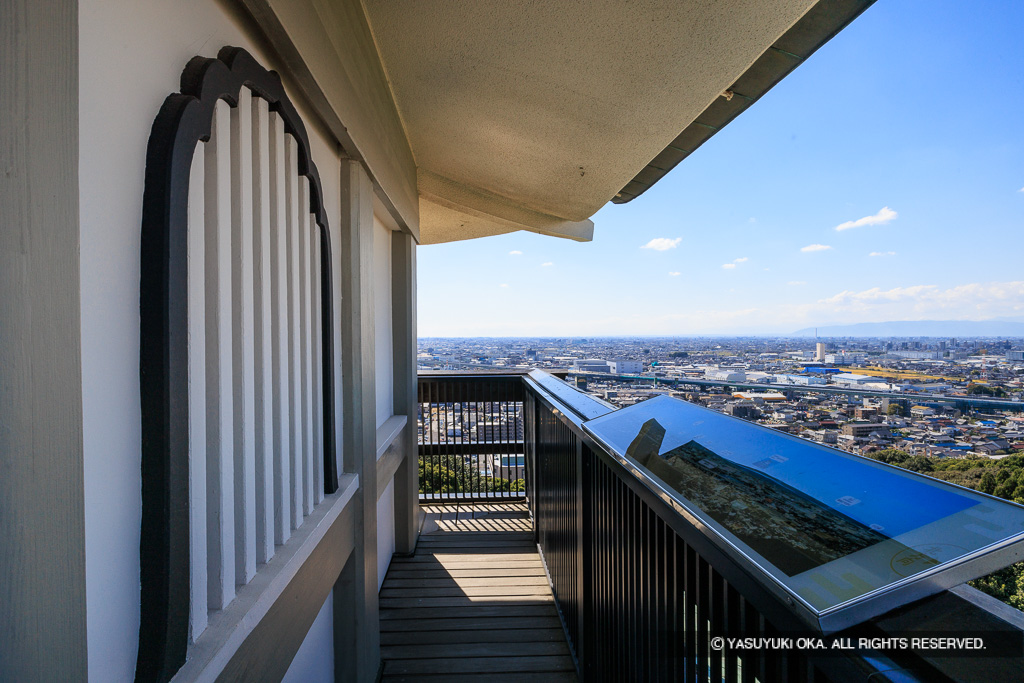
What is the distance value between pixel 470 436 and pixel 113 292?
3.79 m

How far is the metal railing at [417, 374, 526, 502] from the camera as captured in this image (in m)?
4.29

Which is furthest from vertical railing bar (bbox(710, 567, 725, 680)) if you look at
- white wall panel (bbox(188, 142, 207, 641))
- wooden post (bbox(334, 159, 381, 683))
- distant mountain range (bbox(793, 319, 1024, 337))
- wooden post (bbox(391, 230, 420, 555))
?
wooden post (bbox(391, 230, 420, 555))

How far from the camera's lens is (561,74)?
6.02 feet

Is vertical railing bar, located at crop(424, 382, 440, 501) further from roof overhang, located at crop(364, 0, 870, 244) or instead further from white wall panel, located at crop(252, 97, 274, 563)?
white wall panel, located at crop(252, 97, 274, 563)

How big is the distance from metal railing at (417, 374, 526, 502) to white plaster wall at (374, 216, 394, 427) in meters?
1.04

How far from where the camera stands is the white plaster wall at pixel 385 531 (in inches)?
114

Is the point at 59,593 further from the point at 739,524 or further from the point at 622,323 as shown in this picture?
the point at 622,323

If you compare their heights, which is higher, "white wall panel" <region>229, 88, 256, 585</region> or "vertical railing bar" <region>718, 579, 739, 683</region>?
"white wall panel" <region>229, 88, 256, 585</region>

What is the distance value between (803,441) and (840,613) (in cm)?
63

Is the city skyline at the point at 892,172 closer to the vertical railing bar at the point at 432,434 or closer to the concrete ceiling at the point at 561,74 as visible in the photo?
the concrete ceiling at the point at 561,74

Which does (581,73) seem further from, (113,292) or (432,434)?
(432,434)

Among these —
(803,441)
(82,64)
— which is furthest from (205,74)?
(803,441)

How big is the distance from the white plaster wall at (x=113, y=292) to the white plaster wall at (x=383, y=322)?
2.03m

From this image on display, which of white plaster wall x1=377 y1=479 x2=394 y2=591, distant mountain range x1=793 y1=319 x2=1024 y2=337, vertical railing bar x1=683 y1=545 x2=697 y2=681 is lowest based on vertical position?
white plaster wall x1=377 y1=479 x2=394 y2=591
